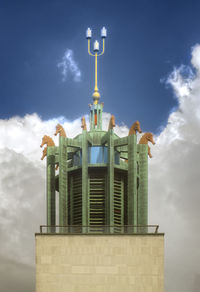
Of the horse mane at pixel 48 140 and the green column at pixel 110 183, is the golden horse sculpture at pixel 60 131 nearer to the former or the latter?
the horse mane at pixel 48 140

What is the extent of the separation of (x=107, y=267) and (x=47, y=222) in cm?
760

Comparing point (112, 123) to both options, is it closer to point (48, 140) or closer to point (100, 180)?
point (100, 180)

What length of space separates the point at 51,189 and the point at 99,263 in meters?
9.22

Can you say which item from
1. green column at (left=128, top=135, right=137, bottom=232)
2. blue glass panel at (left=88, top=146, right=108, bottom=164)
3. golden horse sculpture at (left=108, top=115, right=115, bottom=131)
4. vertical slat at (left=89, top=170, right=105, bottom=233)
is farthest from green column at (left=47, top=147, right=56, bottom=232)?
green column at (left=128, top=135, right=137, bottom=232)

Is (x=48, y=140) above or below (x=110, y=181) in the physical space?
above

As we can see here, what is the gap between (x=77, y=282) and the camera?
77188 mm

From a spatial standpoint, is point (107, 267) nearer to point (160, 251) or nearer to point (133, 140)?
point (160, 251)

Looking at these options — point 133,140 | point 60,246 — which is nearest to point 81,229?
point 60,246

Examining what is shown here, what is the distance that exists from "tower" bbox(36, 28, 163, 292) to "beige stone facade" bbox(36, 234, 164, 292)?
0.07 m

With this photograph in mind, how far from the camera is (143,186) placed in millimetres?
82688

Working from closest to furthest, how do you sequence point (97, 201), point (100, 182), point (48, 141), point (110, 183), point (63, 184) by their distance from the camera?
1. point (110, 183)
2. point (63, 184)
3. point (97, 201)
4. point (100, 182)
5. point (48, 141)

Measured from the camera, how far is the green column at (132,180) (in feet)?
264

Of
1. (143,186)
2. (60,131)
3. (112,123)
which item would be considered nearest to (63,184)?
(60,131)

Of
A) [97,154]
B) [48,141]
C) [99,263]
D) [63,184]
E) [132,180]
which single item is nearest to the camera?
[99,263]
